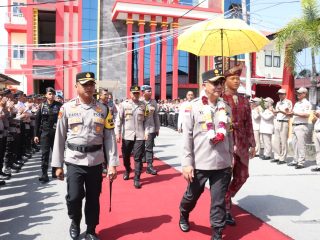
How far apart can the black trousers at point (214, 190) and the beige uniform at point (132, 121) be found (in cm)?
326

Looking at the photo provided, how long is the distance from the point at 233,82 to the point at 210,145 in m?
1.06

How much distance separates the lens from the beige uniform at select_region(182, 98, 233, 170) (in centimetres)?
422

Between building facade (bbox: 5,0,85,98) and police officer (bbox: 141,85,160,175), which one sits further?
building facade (bbox: 5,0,85,98)

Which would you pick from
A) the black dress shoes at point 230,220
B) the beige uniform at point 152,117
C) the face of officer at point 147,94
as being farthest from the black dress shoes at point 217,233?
the face of officer at point 147,94

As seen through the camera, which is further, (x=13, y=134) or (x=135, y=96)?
(x=13, y=134)

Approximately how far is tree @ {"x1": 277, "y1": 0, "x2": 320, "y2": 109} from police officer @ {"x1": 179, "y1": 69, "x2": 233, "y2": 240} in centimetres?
1159

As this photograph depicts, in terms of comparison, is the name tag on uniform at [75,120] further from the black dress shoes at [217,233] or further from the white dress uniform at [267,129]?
the white dress uniform at [267,129]

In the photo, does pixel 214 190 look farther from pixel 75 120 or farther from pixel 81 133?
pixel 75 120

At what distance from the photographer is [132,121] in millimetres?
7641

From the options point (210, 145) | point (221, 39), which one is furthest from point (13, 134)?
point (210, 145)

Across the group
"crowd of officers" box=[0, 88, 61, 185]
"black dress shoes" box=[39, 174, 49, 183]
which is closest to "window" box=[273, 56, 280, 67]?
"crowd of officers" box=[0, 88, 61, 185]

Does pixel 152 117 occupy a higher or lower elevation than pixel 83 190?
higher

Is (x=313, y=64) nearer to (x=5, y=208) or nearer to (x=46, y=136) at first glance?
(x=46, y=136)

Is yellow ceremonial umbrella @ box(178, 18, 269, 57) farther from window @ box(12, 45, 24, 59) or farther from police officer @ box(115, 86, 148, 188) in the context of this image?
window @ box(12, 45, 24, 59)
